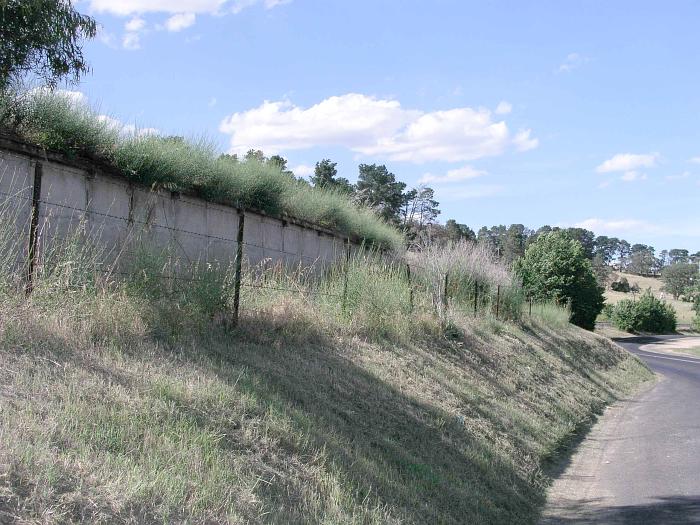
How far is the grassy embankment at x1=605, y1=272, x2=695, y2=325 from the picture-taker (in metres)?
93.3

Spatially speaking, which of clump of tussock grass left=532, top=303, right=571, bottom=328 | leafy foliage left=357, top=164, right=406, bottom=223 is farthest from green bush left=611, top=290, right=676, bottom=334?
clump of tussock grass left=532, top=303, right=571, bottom=328

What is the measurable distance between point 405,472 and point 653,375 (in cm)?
2291

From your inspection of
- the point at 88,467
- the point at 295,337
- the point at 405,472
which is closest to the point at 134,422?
the point at 88,467

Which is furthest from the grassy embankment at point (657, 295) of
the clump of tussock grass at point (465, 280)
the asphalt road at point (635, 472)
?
the asphalt road at point (635, 472)

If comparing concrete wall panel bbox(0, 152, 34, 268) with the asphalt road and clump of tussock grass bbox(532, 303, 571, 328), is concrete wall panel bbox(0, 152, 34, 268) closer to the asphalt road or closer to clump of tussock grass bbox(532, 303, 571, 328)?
the asphalt road

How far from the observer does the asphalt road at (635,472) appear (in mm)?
7820

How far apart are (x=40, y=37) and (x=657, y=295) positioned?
127385 mm

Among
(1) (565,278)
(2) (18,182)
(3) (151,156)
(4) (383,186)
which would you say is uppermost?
(4) (383,186)

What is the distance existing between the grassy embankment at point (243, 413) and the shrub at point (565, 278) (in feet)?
105

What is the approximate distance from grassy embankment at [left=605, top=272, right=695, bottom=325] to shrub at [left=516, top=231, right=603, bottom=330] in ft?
54.6

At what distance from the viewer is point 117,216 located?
1027 cm

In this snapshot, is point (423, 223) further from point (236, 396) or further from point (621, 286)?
point (621, 286)

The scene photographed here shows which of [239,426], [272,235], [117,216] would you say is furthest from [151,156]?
[239,426]

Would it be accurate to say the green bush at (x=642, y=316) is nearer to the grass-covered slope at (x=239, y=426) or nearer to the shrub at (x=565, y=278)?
the shrub at (x=565, y=278)
